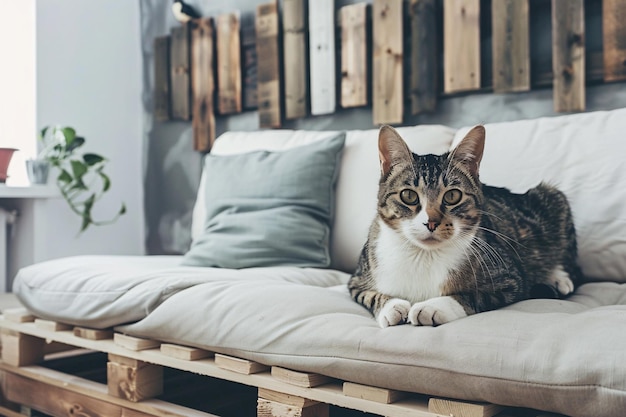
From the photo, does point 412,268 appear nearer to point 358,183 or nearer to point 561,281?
point 561,281

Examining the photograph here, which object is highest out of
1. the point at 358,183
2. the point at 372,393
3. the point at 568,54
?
the point at 568,54

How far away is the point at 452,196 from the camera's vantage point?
4.37 feet

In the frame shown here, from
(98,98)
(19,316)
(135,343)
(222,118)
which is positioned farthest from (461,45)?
(98,98)

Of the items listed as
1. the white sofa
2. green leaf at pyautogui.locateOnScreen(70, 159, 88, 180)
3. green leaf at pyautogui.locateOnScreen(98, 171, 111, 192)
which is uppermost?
green leaf at pyautogui.locateOnScreen(70, 159, 88, 180)

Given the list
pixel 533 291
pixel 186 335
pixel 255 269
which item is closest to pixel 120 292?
pixel 186 335

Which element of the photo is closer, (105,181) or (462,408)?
(462,408)

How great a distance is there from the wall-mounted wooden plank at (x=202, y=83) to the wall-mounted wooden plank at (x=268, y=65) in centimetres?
29

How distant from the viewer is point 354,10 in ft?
8.38

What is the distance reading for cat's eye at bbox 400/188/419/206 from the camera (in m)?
1.34

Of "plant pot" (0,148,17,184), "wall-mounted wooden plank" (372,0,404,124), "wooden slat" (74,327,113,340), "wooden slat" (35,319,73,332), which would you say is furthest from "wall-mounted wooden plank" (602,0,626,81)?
"plant pot" (0,148,17,184)

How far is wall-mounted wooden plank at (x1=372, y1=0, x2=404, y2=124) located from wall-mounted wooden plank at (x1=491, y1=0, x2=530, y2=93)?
353 millimetres

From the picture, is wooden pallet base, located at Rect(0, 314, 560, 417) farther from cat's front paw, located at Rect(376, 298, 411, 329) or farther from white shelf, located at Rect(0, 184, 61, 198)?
white shelf, located at Rect(0, 184, 61, 198)

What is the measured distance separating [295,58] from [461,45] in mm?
736

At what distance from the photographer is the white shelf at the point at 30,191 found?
2.63 m
